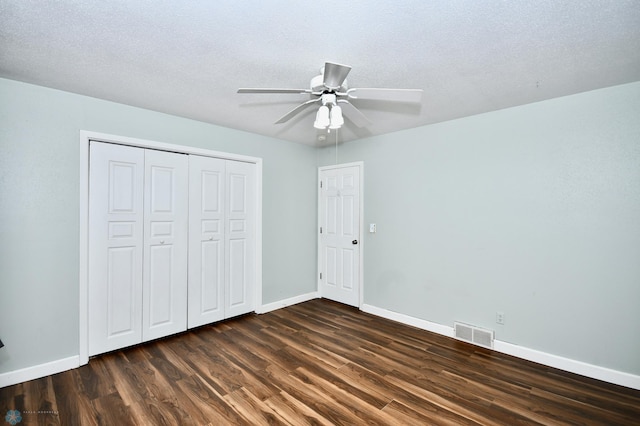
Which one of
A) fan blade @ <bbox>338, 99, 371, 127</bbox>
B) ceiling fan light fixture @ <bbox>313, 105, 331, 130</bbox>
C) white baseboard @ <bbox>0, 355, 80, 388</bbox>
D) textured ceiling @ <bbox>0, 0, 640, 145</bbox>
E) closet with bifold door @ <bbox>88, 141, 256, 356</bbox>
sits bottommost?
white baseboard @ <bbox>0, 355, 80, 388</bbox>

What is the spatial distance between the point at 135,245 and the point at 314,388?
2297 millimetres

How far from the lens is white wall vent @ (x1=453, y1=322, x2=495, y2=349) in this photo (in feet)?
10.1

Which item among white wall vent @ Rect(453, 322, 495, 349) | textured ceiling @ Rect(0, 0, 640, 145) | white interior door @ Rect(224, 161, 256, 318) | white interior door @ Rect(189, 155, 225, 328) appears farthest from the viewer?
white interior door @ Rect(224, 161, 256, 318)

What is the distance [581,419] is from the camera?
6.65 ft

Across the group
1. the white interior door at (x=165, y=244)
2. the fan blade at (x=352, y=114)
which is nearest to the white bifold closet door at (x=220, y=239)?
the white interior door at (x=165, y=244)

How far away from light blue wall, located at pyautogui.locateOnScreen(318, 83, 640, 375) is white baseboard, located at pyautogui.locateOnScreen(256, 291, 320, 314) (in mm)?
1284

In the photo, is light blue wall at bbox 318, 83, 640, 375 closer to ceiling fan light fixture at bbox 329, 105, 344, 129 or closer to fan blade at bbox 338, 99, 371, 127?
fan blade at bbox 338, 99, 371, 127

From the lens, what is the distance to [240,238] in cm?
395

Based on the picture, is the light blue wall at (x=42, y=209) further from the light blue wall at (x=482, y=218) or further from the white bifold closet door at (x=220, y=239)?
the white bifold closet door at (x=220, y=239)

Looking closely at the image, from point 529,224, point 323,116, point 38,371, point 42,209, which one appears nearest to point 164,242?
point 42,209

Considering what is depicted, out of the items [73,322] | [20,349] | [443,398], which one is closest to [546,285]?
[443,398]

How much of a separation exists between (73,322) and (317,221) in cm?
320

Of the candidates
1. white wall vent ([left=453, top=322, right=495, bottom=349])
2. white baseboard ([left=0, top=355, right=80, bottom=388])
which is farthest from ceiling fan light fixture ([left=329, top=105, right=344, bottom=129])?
white baseboard ([left=0, top=355, right=80, bottom=388])

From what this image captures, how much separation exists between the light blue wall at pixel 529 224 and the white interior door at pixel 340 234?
1.74 ft
